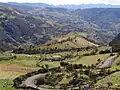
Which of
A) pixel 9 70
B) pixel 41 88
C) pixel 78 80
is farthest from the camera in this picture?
pixel 9 70

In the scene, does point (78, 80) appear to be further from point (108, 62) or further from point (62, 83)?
point (108, 62)

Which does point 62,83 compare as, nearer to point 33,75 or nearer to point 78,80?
point 78,80

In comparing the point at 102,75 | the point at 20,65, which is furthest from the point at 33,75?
the point at 20,65

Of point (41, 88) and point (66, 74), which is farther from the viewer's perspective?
point (66, 74)

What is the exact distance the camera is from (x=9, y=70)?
534ft

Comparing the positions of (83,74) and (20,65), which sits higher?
(83,74)

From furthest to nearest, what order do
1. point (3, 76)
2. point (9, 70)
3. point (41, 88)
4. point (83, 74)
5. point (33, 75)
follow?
point (9, 70) < point (3, 76) < point (33, 75) < point (83, 74) < point (41, 88)

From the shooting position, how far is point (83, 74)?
113 m

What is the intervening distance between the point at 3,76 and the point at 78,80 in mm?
45351

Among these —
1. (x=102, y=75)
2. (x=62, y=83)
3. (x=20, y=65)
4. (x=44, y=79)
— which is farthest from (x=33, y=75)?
(x=20, y=65)

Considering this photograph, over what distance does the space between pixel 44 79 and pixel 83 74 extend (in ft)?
41.0

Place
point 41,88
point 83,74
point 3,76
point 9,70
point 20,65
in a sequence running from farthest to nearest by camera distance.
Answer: point 20,65 < point 9,70 < point 3,76 < point 83,74 < point 41,88

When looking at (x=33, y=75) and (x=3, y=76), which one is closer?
(x=33, y=75)

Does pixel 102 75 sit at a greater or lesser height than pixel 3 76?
greater
